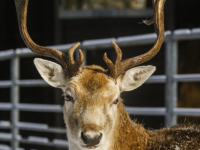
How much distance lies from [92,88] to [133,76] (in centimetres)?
59

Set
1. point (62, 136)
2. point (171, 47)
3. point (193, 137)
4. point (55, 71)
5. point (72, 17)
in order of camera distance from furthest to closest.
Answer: point (72, 17) → point (62, 136) → point (171, 47) → point (55, 71) → point (193, 137)

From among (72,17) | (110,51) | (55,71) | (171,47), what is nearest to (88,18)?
(72,17)

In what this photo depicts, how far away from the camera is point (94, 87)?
14.8ft

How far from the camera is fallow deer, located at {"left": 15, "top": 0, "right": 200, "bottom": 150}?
4.37 meters

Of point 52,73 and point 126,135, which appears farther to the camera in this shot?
point 52,73

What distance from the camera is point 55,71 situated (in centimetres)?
491

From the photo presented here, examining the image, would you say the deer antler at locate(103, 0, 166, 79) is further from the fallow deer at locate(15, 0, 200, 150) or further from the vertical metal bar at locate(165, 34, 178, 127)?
the vertical metal bar at locate(165, 34, 178, 127)

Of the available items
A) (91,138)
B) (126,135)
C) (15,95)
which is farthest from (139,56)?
(15,95)

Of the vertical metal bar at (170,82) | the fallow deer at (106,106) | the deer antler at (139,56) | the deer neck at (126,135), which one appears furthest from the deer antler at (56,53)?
the vertical metal bar at (170,82)

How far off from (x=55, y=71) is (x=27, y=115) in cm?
635

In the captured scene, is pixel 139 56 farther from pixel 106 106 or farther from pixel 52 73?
pixel 52 73

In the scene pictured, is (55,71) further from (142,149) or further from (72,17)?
(72,17)

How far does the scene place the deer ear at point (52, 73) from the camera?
4867 mm

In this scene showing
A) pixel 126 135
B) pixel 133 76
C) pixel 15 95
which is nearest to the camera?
pixel 126 135
